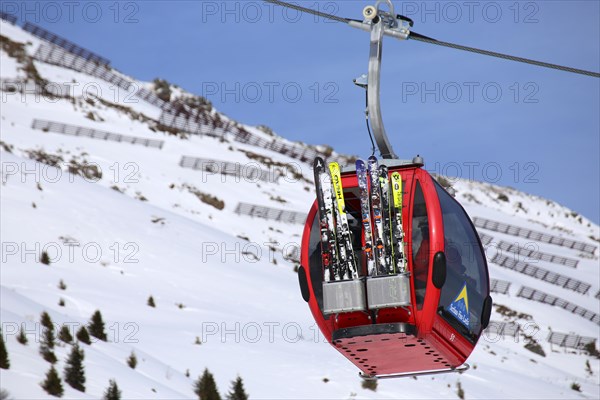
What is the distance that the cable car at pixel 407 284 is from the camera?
11898 mm

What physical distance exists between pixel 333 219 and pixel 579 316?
128 feet

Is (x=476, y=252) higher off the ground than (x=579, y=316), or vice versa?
(x=476, y=252)

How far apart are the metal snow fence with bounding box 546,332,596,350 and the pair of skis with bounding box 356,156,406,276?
31.8 meters

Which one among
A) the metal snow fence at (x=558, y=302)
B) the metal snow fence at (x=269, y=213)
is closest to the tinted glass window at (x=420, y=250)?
the metal snow fence at (x=269, y=213)

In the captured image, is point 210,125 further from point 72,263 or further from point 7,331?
point 7,331

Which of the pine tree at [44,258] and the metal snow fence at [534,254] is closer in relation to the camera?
the pine tree at [44,258]

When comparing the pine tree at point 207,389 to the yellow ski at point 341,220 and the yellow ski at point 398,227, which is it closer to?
the yellow ski at point 341,220

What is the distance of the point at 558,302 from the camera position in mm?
49438

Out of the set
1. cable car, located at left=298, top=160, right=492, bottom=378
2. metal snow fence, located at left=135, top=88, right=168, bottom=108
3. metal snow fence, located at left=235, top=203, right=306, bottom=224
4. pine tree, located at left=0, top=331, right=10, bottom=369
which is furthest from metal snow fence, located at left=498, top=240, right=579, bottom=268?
cable car, located at left=298, top=160, right=492, bottom=378

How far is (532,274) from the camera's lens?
178ft

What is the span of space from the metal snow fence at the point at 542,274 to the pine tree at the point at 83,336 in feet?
113

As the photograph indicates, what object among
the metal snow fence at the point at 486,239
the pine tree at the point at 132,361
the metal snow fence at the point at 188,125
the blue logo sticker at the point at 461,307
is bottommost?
the metal snow fence at the point at 486,239

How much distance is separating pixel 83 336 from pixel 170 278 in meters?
8.62

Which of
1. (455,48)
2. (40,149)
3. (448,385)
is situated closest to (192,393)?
(448,385)
